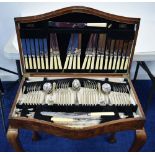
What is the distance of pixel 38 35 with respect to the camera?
1079mm

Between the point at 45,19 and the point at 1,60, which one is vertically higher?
the point at 45,19

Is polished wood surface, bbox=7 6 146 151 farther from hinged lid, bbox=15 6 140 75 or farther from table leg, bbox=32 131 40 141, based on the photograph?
table leg, bbox=32 131 40 141

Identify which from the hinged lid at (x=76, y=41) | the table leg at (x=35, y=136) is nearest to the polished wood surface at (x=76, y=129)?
the hinged lid at (x=76, y=41)

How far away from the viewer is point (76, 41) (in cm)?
113

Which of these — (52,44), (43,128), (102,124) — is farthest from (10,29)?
(102,124)

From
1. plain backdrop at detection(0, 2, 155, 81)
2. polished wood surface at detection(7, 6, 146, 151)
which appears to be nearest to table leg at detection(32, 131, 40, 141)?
polished wood surface at detection(7, 6, 146, 151)

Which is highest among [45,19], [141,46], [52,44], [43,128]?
[45,19]

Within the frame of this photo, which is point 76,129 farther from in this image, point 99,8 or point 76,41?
point 99,8

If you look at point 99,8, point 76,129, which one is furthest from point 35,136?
point 99,8

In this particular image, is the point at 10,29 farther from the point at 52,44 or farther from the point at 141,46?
the point at 141,46

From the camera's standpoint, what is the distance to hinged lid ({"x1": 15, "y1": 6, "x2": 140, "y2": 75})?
1.04 m

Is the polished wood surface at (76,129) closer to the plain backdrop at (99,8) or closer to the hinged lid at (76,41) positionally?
the hinged lid at (76,41)
